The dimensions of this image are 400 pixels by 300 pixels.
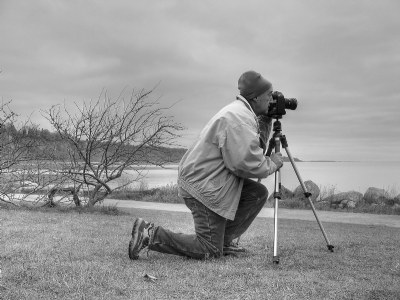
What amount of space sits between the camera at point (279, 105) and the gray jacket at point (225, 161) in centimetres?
38

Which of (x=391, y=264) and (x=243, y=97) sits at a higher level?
(x=243, y=97)

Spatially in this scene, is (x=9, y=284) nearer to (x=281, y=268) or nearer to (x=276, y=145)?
(x=281, y=268)

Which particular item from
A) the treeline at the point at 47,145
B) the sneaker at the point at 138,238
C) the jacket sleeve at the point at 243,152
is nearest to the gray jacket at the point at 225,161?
the jacket sleeve at the point at 243,152

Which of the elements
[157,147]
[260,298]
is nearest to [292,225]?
[157,147]

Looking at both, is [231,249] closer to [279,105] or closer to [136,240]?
[136,240]

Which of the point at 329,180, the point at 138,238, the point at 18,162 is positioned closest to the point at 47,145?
the point at 18,162

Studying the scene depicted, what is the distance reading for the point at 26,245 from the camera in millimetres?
5363

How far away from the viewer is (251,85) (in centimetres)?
475

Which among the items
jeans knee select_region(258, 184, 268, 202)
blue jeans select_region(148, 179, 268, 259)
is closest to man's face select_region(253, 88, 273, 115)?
jeans knee select_region(258, 184, 268, 202)

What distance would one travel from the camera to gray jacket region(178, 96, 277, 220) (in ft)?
14.5

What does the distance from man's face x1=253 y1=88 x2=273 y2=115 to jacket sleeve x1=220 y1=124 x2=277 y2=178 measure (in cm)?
45

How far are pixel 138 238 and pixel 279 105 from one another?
1.91 metres

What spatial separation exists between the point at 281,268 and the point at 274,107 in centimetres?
161

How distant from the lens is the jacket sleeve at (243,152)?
4.39 m
